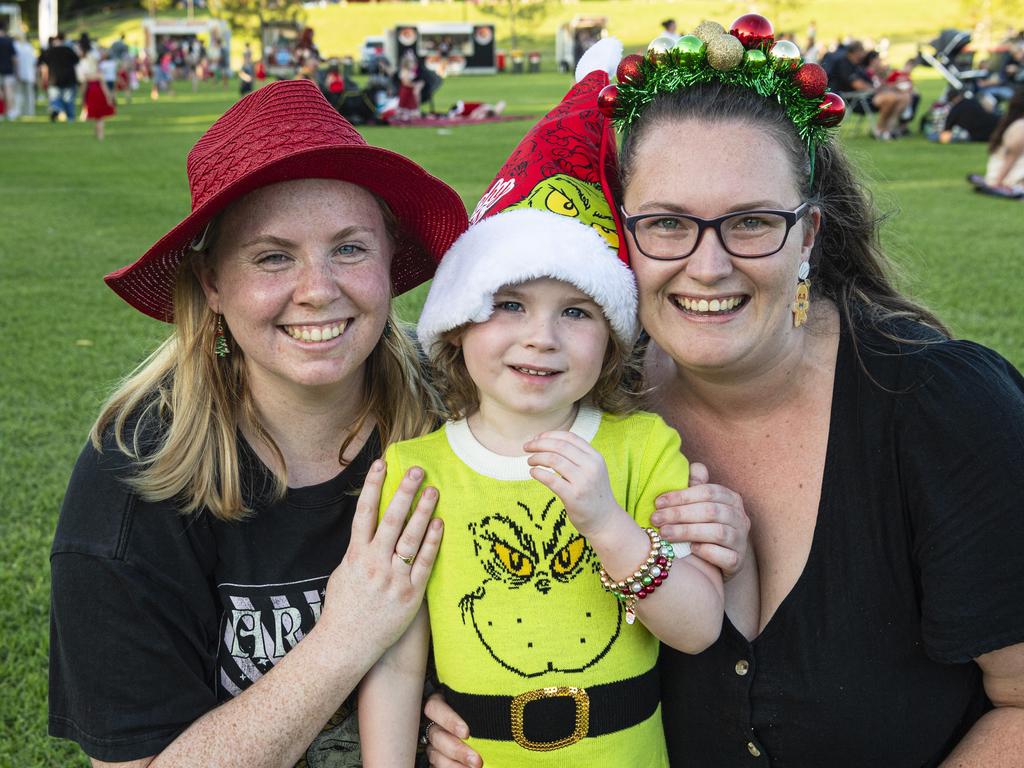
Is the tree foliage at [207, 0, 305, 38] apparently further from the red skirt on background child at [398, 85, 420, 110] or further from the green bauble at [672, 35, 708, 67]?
the green bauble at [672, 35, 708, 67]

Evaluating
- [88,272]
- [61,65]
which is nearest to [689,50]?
[88,272]

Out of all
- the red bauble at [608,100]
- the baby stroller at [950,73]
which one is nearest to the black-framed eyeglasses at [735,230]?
the red bauble at [608,100]

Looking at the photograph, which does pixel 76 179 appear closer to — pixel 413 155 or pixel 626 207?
pixel 413 155

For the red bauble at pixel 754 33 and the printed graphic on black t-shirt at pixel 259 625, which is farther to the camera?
the printed graphic on black t-shirt at pixel 259 625

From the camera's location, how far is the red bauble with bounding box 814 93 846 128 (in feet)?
7.72

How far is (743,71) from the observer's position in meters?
2.29

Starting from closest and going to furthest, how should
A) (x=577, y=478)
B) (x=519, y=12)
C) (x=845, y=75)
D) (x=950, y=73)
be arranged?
(x=577, y=478) → (x=845, y=75) → (x=950, y=73) → (x=519, y=12)

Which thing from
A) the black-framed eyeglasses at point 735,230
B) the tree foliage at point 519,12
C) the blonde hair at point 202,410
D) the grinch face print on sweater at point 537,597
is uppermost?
the tree foliage at point 519,12

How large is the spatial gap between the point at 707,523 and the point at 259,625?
1138mm

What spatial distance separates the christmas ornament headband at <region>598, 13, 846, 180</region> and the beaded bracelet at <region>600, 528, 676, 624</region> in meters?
0.95

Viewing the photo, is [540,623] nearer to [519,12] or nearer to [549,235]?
[549,235]

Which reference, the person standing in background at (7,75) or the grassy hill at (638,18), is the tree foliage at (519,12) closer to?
the grassy hill at (638,18)

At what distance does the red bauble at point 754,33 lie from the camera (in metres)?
2.34

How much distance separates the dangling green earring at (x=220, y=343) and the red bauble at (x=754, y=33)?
1446 mm
